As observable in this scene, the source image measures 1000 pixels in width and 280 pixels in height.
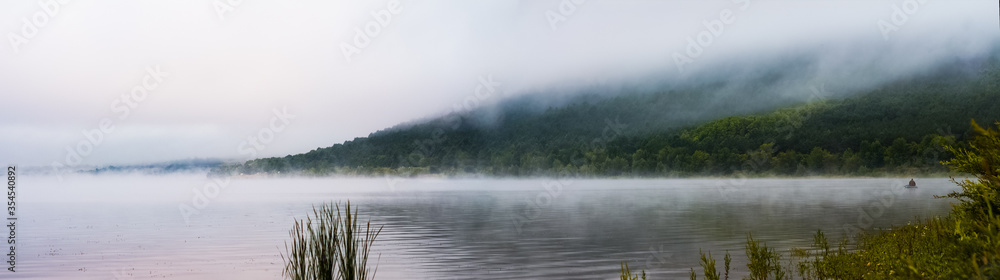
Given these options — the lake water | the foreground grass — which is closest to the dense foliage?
the foreground grass

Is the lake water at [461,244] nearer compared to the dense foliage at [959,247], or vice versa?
the dense foliage at [959,247]

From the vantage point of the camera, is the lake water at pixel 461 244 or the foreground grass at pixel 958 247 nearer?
the foreground grass at pixel 958 247

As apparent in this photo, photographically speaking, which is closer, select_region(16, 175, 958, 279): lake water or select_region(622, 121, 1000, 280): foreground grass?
select_region(622, 121, 1000, 280): foreground grass

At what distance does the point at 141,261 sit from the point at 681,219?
1065 inches

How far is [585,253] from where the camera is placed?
25.3m

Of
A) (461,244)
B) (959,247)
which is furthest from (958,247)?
(461,244)

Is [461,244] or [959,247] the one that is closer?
[959,247]

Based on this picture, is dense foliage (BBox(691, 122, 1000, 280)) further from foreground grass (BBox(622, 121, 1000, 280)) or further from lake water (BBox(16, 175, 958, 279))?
lake water (BBox(16, 175, 958, 279))

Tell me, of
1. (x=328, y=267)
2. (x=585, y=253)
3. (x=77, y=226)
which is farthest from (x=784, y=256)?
(x=77, y=226)

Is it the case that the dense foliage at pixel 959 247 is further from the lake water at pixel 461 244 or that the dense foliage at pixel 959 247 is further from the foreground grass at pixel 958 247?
the lake water at pixel 461 244

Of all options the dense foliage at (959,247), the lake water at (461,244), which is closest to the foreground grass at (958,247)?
the dense foliage at (959,247)

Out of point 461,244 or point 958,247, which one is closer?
point 958,247

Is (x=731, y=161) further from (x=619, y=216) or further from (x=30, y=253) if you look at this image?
(x=30, y=253)

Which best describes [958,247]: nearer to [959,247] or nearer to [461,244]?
[959,247]
